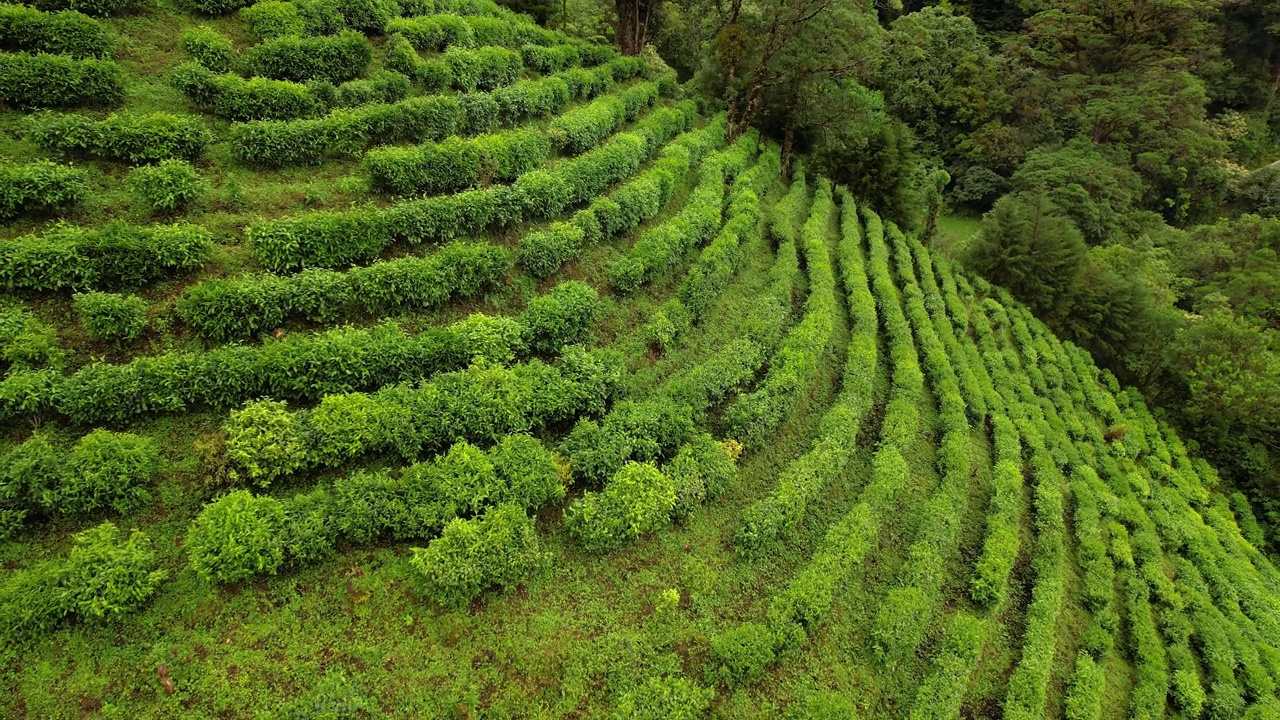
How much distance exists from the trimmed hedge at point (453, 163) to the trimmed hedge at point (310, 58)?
4.35m

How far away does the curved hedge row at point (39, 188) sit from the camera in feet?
Result: 39.7

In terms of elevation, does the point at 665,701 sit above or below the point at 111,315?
below

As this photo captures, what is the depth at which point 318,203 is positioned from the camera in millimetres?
15875

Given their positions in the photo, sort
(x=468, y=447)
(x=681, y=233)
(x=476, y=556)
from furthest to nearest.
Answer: (x=681, y=233), (x=468, y=447), (x=476, y=556)

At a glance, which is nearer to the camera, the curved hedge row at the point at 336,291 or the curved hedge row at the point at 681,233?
the curved hedge row at the point at 336,291

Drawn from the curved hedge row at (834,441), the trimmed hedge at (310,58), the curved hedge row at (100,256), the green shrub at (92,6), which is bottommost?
the curved hedge row at (834,441)

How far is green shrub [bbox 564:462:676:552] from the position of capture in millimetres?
12172

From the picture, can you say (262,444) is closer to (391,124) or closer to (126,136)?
(126,136)

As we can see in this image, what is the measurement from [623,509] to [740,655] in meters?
3.59

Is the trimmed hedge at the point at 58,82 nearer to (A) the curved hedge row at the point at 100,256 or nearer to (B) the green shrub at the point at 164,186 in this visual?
(B) the green shrub at the point at 164,186

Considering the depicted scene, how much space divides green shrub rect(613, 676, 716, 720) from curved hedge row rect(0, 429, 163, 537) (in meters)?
9.26

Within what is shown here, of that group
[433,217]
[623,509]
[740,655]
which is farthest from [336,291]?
[740,655]

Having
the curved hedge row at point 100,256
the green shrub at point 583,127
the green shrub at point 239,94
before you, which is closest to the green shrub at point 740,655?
the curved hedge row at point 100,256

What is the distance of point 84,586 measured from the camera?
342 inches
